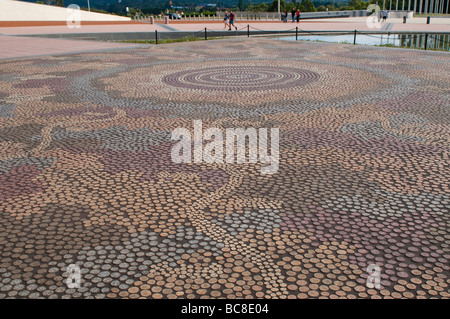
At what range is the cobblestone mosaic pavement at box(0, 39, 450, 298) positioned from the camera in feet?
10.2

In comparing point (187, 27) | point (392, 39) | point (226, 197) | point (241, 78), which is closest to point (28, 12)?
point (187, 27)

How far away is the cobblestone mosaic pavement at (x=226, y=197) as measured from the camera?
311 centimetres

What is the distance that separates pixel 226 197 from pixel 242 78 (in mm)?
6709

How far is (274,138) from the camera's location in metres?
6.12

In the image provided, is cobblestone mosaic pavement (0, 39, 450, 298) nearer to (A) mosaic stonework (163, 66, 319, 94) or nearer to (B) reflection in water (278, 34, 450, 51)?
(A) mosaic stonework (163, 66, 319, 94)

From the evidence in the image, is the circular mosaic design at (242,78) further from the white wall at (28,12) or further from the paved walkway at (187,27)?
the white wall at (28,12)

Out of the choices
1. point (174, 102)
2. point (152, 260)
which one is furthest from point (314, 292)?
point (174, 102)

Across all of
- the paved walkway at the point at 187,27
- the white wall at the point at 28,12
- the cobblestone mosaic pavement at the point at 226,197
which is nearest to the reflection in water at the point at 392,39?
the paved walkway at the point at 187,27

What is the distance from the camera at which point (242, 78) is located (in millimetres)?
10648

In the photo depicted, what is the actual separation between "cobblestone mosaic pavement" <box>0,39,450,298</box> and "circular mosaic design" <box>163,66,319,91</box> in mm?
466

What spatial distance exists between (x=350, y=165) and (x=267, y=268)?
236 cm

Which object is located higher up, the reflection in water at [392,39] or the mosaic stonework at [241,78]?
the reflection in water at [392,39]

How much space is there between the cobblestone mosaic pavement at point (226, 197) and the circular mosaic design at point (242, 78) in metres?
0.47

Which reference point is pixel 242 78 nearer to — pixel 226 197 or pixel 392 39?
pixel 226 197
